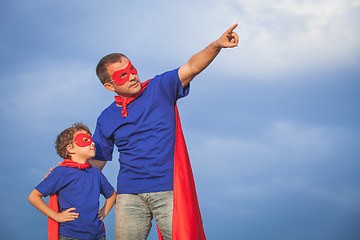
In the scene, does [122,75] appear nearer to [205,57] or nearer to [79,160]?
[205,57]

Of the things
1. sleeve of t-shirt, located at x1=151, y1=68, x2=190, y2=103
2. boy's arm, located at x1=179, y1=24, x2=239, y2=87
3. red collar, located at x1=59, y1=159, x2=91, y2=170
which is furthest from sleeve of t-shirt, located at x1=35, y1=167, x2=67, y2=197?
boy's arm, located at x1=179, y1=24, x2=239, y2=87

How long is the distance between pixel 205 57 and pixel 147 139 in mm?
800

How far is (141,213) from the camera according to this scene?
3.13 metres

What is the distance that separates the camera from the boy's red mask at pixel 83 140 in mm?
3629

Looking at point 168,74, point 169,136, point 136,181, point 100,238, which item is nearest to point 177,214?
point 136,181

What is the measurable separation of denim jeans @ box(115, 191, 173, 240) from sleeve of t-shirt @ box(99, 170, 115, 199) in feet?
1.83

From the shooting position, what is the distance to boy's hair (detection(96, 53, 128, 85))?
3486mm

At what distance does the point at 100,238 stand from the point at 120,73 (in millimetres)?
1479

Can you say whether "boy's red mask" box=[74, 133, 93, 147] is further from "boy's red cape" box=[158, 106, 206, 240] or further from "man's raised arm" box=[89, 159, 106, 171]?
"boy's red cape" box=[158, 106, 206, 240]

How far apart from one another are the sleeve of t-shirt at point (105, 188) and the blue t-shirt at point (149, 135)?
480mm

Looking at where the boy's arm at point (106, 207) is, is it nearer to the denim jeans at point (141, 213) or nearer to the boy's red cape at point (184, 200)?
the denim jeans at point (141, 213)

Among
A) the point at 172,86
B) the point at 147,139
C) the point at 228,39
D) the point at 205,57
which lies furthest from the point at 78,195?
the point at 228,39

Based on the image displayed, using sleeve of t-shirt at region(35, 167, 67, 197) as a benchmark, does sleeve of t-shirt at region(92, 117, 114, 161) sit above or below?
above

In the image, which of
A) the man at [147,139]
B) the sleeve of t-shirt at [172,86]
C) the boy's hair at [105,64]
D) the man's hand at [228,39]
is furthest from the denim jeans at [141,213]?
the man's hand at [228,39]
